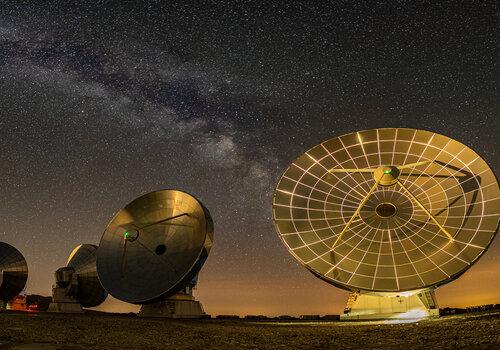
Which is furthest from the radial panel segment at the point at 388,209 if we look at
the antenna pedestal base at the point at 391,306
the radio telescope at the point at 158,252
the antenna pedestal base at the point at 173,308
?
the antenna pedestal base at the point at 173,308

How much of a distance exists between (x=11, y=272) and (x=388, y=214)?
43.0 m

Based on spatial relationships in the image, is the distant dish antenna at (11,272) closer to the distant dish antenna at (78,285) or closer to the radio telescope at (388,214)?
the distant dish antenna at (78,285)

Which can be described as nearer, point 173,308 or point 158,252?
point 173,308

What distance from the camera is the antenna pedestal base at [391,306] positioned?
24.8 meters

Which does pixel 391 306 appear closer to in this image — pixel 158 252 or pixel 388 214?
pixel 388 214

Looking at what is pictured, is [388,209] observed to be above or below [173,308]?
above

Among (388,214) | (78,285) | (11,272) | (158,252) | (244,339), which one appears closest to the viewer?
(244,339)

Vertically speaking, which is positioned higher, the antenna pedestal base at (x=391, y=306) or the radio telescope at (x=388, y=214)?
the radio telescope at (x=388, y=214)

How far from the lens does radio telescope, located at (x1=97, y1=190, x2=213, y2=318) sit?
30.6 m

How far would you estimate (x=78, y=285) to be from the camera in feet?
152

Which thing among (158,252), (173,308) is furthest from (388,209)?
(158,252)

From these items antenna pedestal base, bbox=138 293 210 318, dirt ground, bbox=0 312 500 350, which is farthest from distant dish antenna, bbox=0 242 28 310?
dirt ground, bbox=0 312 500 350

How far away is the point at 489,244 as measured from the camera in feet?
71.3

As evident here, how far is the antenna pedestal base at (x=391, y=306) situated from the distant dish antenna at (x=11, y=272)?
39705 mm
